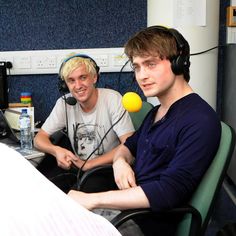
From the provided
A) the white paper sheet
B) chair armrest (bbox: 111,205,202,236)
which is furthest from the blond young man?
the white paper sheet

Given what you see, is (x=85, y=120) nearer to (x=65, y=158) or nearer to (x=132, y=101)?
(x=65, y=158)

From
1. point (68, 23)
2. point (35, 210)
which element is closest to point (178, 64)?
point (35, 210)

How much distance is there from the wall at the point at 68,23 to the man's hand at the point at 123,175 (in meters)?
1.11

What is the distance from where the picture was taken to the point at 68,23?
2203mm

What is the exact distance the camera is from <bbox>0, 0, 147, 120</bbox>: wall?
2184 mm

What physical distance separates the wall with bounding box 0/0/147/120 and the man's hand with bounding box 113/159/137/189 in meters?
1.11

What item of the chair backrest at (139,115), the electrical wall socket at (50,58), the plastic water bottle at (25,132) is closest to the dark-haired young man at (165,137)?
the chair backrest at (139,115)

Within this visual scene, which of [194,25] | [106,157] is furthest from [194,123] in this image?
[194,25]

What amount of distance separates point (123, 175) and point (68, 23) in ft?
4.22

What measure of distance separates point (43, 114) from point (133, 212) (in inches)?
56.6

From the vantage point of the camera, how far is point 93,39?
222 cm

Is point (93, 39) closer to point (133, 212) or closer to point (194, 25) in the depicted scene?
point (194, 25)

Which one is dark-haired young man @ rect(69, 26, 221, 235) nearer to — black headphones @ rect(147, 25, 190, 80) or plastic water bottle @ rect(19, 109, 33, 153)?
black headphones @ rect(147, 25, 190, 80)

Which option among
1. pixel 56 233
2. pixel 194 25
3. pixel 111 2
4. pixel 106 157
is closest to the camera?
pixel 56 233
